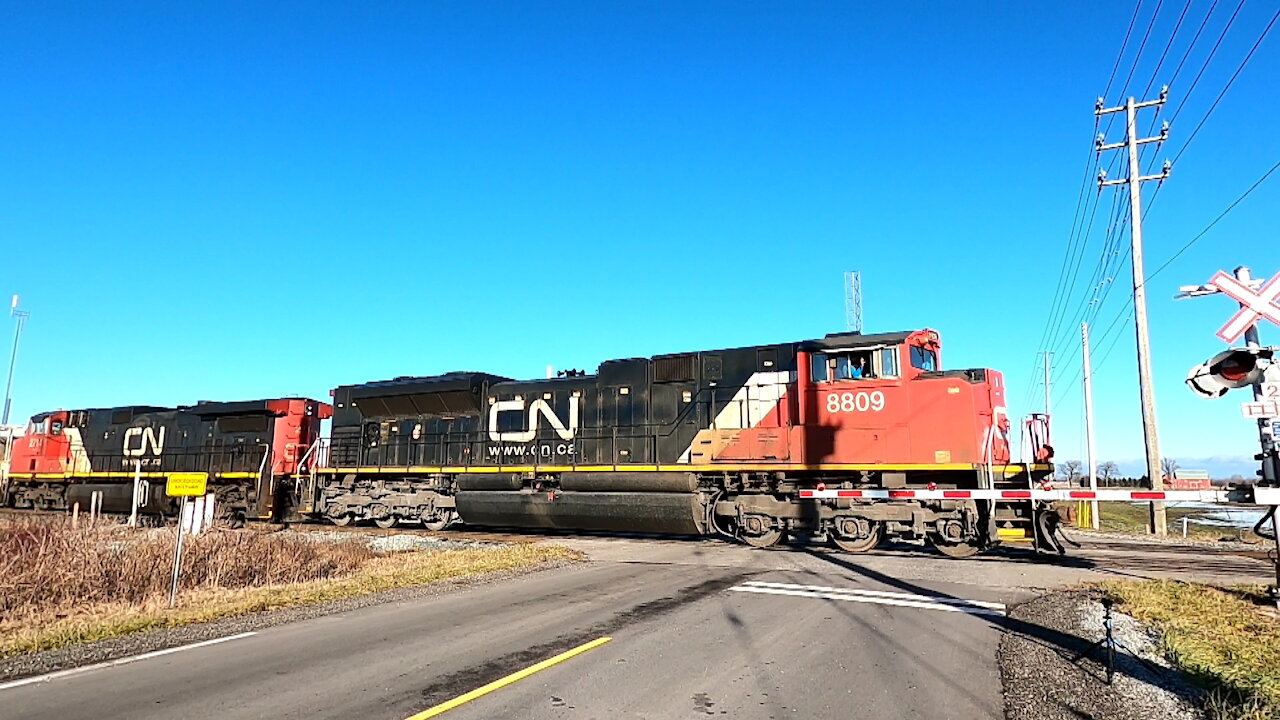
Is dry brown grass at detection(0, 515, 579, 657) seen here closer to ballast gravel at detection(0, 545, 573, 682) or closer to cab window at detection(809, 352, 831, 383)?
ballast gravel at detection(0, 545, 573, 682)

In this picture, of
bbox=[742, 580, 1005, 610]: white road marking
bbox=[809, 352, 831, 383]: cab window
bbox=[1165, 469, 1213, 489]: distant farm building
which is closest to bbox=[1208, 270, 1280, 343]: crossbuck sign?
bbox=[742, 580, 1005, 610]: white road marking

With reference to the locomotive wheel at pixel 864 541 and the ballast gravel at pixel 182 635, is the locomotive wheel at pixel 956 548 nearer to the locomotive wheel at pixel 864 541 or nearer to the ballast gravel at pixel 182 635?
the locomotive wheel at pixel 864 541

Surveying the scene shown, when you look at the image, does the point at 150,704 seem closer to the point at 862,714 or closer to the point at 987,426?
the point at 862,714

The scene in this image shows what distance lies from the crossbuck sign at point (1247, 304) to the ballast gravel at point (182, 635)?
30.8ft

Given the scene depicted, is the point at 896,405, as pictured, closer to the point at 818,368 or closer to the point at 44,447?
the point at 818,368

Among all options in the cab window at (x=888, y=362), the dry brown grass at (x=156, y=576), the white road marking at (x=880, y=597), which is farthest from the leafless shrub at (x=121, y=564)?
the cab window at (x=888, y=362)

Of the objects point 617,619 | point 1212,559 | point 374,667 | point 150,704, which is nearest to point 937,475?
point 1212,559

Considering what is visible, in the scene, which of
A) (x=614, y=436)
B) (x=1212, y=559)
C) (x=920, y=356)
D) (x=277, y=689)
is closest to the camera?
(x=277, y=689)

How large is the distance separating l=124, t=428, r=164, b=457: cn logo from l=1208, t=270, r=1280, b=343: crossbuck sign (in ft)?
94.4

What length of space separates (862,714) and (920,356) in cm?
1074

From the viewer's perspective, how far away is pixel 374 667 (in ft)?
20.2

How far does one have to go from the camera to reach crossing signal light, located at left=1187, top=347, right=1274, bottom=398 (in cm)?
578

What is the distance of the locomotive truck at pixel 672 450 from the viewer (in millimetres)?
13766

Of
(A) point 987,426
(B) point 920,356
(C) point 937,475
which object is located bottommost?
(C) point 937,475
